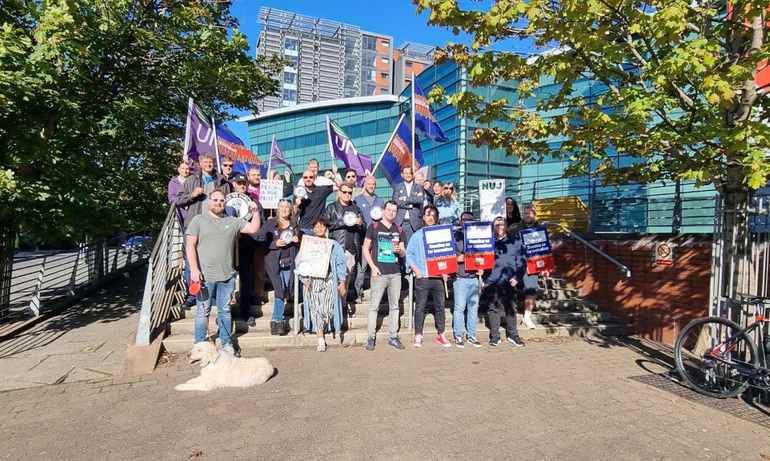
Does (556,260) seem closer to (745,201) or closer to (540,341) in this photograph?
(540,341)

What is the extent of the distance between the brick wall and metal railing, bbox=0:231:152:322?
10940 millimetres

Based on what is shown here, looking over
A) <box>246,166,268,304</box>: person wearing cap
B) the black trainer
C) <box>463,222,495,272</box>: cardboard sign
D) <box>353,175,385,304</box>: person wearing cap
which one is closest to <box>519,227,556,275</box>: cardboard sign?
<box>463,222,495,272</box>: cardboard sign

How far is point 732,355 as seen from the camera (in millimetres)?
5027

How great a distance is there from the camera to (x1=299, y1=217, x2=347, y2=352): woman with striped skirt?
6258 millimetres

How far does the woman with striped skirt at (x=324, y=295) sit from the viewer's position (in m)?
6.26

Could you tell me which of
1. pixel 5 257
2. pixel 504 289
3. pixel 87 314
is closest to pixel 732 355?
pixel 504 289

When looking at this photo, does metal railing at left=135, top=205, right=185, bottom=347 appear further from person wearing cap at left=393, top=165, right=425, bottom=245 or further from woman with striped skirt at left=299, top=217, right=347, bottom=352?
person wearing cap at left=393, top=165, right=425, bottom=245

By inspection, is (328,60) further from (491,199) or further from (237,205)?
(237,205)

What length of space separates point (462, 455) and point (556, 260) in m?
7.63

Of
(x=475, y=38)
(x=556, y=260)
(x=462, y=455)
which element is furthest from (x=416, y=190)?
(x=462, y=455)

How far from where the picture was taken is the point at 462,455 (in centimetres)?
350

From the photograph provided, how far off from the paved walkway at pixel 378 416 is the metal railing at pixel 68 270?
11.2 ft

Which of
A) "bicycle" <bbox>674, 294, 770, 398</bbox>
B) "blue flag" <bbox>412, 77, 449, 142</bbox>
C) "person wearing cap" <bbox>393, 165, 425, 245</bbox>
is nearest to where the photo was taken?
"bicycle" <bbox>674, 294, 770, 398</bbox>

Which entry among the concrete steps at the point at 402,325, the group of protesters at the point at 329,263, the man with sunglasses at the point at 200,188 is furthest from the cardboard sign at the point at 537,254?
the man with sunglasses at the point at 200,188
